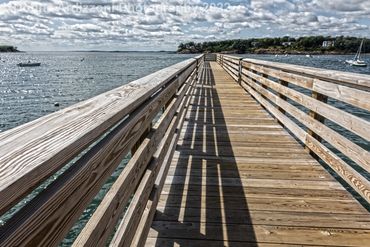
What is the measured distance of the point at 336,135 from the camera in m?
3.29

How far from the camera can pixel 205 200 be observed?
3059 mm

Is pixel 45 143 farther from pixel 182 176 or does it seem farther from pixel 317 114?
pixel 317 114

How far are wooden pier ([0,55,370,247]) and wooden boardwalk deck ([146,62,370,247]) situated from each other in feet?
0.03

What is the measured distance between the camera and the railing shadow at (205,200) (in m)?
2.48

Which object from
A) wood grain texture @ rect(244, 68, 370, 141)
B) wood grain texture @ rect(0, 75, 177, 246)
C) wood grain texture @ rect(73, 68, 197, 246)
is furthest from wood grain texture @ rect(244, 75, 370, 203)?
wood grain texture @ rect(0, 75, 177, 246)

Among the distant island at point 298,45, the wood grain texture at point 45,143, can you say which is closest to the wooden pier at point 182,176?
the wood grain texture at point 45,143

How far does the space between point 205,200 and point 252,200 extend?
45 cm

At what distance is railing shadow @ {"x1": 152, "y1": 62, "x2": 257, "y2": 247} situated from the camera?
97.8 inches

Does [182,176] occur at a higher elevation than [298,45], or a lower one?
lower

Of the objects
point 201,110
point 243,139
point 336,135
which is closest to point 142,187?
point 336,135

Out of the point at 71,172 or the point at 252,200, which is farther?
the point at 252,200

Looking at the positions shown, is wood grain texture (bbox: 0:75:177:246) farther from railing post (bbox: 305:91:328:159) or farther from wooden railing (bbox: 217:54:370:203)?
railing post (bbox: 305:91:328:159)

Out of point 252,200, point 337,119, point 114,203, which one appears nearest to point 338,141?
point 337,119

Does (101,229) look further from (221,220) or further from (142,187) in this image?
(221,220)
